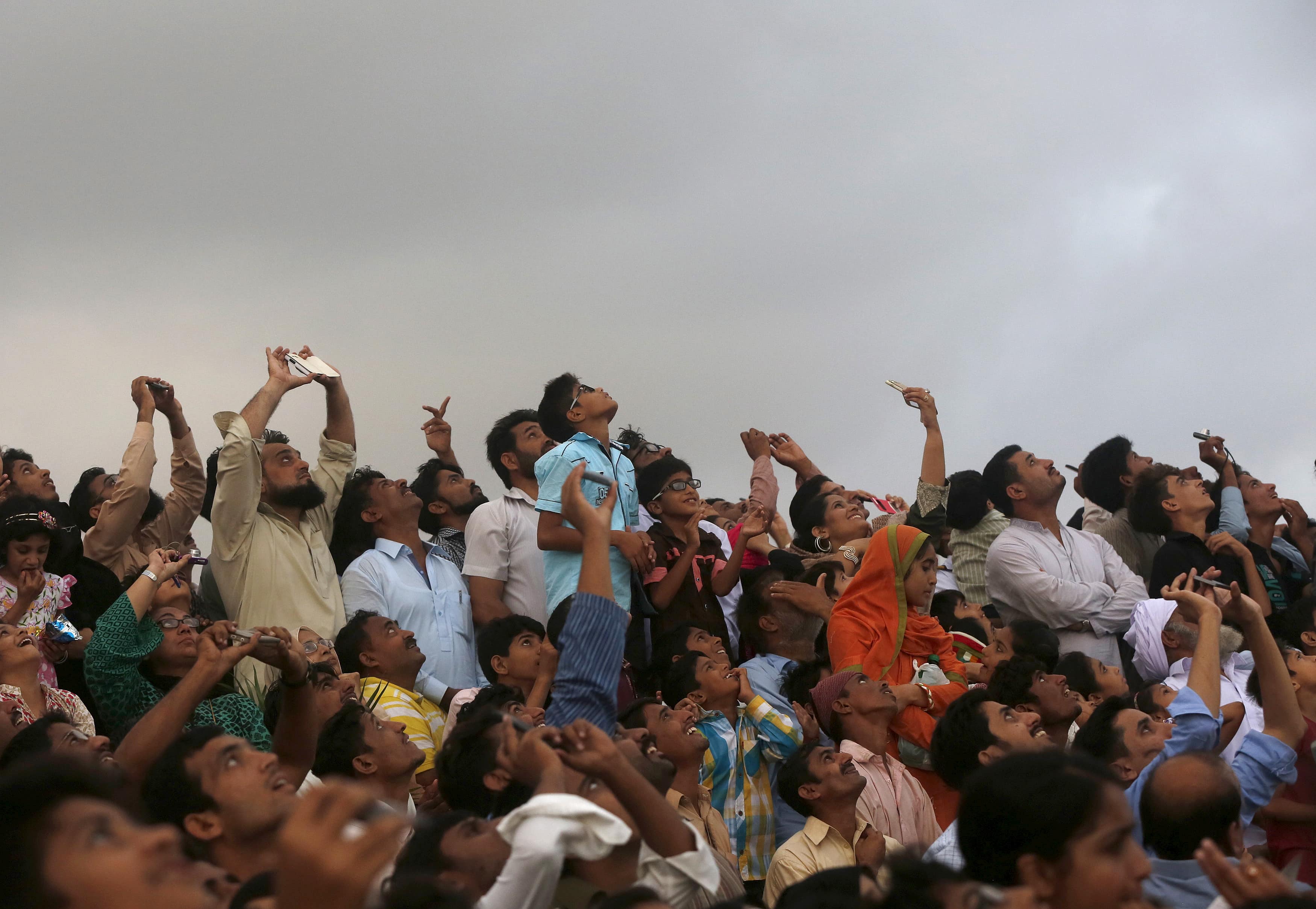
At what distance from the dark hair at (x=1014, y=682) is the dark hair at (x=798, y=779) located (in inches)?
37.1

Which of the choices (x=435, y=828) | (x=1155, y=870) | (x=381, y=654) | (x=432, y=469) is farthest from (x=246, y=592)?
(x=1155, y=870)

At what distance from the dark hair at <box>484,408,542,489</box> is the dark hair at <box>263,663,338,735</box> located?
2.18 m

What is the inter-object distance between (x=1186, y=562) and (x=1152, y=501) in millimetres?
640

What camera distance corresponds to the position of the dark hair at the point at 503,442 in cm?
732

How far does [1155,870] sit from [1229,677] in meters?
2.65

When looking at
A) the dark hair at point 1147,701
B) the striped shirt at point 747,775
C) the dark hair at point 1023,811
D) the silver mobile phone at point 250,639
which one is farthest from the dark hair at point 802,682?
the dark hair at point 1023,811

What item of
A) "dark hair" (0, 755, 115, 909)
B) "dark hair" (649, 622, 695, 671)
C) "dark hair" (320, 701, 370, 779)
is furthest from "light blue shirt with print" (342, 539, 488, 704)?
"dark hair" (0, 755, 115, 909)

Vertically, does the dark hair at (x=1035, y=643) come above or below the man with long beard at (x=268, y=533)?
above

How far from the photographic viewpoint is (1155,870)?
371 centimetres

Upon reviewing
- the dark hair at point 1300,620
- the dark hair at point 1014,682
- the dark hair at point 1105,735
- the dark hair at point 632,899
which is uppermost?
the dark hair at point 1300,620

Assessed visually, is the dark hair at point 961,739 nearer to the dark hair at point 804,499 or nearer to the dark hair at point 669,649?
the dark hair at point 669,649

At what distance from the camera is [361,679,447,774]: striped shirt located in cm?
545

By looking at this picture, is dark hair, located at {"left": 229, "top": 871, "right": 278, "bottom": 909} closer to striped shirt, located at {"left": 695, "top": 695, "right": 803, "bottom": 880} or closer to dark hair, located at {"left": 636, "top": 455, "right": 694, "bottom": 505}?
striped shirt, located at {"left": 695, "top": 695, "right": 803, "bottom": 880}

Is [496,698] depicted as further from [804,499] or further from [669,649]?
[804,499]
